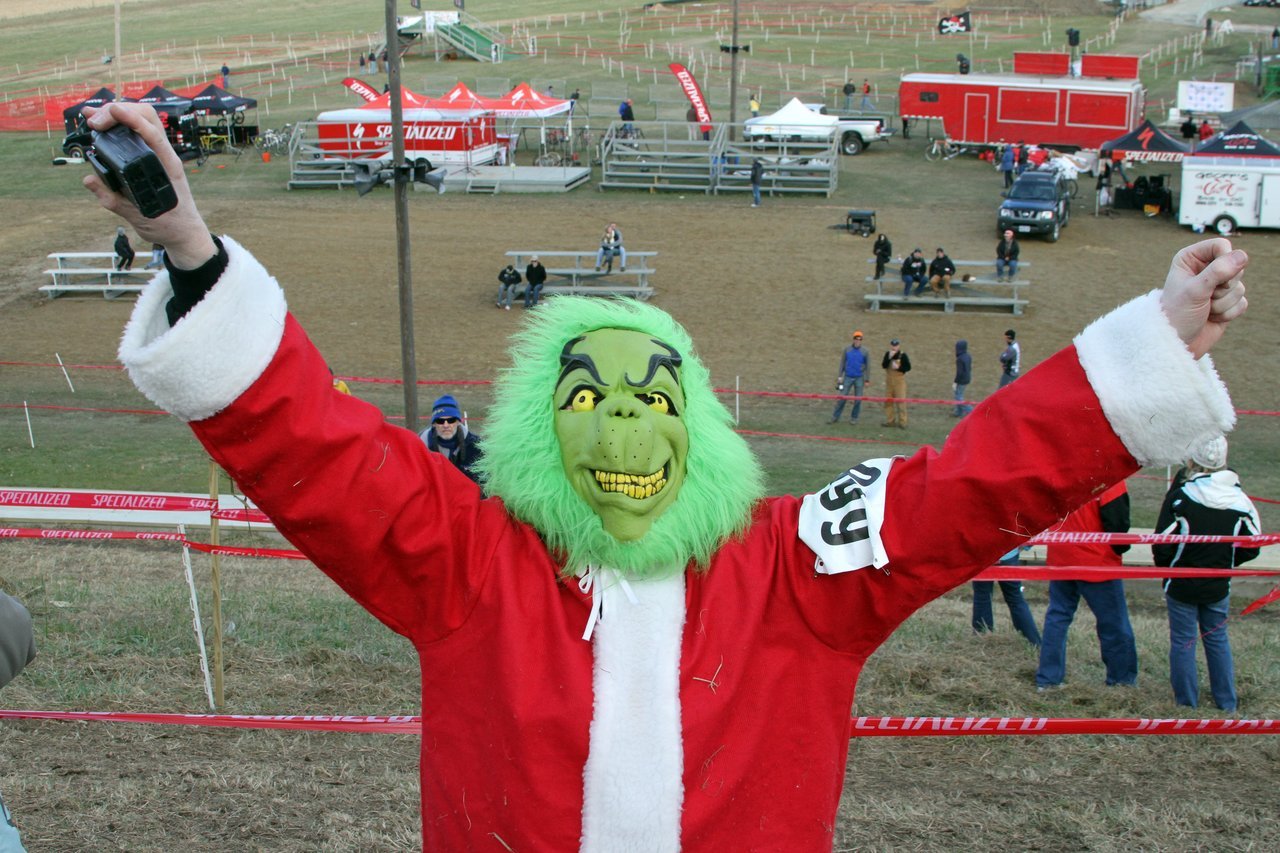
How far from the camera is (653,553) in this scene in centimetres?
291

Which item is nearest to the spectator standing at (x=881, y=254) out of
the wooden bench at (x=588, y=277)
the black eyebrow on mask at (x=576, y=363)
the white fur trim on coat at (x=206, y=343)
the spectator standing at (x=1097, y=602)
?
the wooden bench at (x=588, y=277)

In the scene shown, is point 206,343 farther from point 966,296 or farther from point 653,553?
point 966,296

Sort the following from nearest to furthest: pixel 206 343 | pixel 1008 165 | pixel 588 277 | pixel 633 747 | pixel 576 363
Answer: pixel 206 343 → pixel 633 747 → pixel 576 363 → pixel 588 277 → pixel 1008 165

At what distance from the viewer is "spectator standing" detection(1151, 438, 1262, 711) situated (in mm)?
6695

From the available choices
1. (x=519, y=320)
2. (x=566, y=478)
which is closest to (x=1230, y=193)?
(x=519, y=320)

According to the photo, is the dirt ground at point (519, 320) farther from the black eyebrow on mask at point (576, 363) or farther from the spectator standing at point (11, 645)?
the black eyebrow on mask at point (576, 363)

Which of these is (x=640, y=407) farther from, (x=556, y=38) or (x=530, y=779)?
(x=556, y=38)

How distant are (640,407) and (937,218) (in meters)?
25.9

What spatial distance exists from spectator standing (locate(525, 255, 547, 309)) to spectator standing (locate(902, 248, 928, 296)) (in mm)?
5913

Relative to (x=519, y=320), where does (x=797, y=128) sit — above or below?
above

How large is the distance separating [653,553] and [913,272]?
62.8 feet

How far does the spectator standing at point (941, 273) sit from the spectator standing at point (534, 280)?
20.9ft

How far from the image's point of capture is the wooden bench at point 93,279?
22453 mm

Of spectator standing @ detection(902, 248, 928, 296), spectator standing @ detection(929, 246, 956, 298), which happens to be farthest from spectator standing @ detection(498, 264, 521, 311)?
spectator standing @ detection(929, 246, 956, 298)
